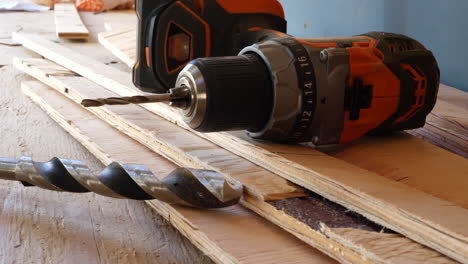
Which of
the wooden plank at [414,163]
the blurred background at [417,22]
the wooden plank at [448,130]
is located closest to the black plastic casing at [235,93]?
the wooden plank at [414,163]

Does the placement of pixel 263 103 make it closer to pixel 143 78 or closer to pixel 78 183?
pixel 78 183

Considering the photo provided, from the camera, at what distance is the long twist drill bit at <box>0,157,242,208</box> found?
115cm

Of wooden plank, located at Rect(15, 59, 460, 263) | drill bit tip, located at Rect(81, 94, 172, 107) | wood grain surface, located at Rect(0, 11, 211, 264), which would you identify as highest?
drill bit tip, located at Rect(81, 94, 172, 107)

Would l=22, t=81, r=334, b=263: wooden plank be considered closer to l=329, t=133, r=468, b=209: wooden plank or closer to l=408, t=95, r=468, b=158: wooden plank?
l=329, t=133, r=468, b=209: wooden plank

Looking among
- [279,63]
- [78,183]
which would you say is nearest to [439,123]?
[279,63]

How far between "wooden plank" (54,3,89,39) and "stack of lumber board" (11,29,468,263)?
5.77ft

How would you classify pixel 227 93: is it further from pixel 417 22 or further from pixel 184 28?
pixel 417 22

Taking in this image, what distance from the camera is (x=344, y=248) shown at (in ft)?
3.15

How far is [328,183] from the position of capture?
114 centimetres

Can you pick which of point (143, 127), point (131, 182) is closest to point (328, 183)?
point (131, 182)

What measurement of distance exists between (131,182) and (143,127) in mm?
382

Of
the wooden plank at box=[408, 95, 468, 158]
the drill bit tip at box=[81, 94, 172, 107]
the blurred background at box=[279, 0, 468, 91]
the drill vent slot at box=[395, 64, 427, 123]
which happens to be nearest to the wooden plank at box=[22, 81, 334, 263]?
the drill bit tip at box=[81, 94, 172, 107]

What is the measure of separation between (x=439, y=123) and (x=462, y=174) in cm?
38

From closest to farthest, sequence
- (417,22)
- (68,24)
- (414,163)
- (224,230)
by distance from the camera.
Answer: (224,230), (414,163), (417,22), (68,24)
